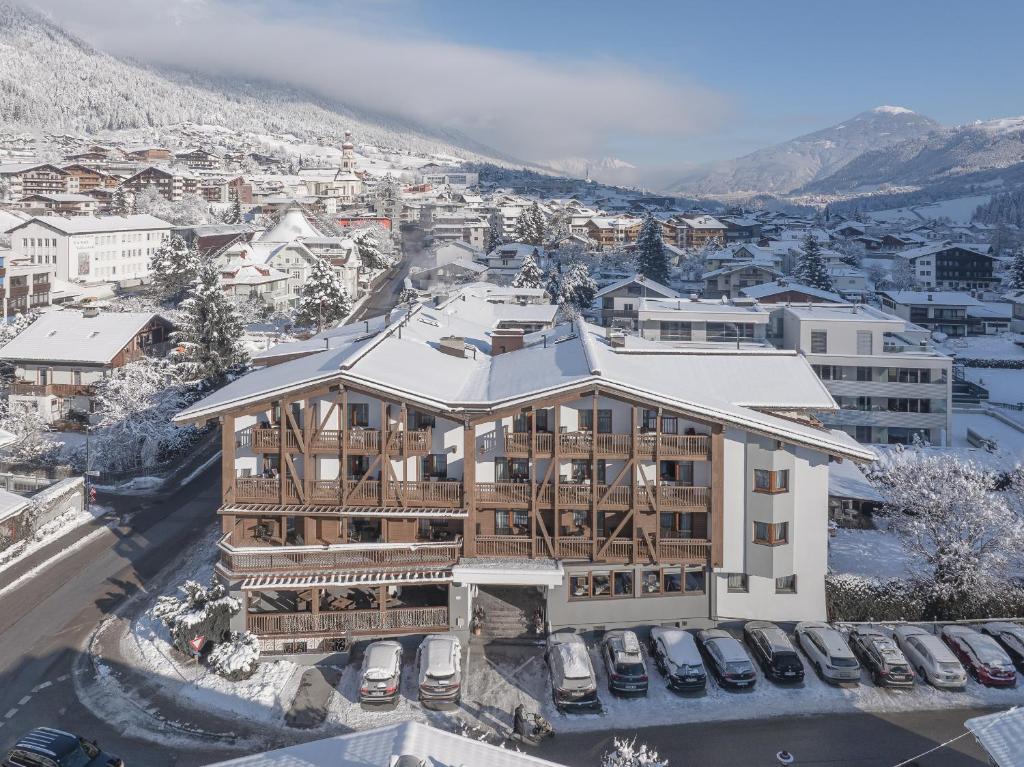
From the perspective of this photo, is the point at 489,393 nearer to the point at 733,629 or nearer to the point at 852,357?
the point at 733,629

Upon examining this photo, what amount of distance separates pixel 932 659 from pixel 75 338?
49.2 meters

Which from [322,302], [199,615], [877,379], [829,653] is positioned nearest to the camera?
[829,653]

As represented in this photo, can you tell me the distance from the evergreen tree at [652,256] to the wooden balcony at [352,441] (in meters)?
85.9

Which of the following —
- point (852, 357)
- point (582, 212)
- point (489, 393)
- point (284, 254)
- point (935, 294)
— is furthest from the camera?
point (582, 212)

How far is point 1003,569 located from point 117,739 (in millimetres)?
27549

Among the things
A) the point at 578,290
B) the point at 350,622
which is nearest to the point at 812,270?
the point at 578,290

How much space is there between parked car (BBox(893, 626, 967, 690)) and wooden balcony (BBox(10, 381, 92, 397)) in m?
45.0

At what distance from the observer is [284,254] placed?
90.0 m

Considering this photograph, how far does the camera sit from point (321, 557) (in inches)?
996

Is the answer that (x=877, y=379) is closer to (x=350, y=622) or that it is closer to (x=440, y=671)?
(x=350, y=622)

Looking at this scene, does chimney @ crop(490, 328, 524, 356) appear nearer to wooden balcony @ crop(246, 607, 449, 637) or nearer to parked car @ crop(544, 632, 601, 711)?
wooden balcony @ crop(246, 607, 449, 637)

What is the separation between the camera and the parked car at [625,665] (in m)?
22.4

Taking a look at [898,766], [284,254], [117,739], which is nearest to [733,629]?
[898,766]

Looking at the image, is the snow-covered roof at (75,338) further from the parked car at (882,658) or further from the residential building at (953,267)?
the residential building at (953,267)
